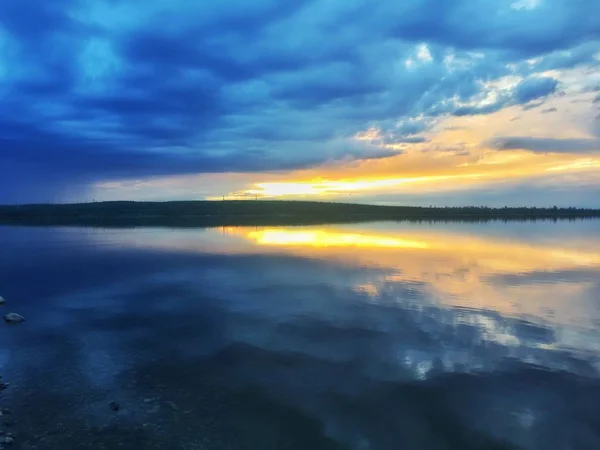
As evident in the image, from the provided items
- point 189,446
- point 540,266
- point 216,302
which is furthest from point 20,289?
point 540,266

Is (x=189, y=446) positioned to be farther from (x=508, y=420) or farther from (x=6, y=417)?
(x=508, y=420)

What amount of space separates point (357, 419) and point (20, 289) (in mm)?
26233

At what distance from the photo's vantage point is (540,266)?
125 feet

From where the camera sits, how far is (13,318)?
20922 millimetres

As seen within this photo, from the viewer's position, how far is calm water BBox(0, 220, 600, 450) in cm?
1092

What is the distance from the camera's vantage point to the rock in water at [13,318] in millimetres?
20828

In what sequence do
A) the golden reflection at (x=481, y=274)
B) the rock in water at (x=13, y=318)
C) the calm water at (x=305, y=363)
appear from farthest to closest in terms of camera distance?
1. the golden reflection at (x=481, y=274)
2. the rock in water at (x=13, y=318)
3. the calm water at (x=305, y=363)

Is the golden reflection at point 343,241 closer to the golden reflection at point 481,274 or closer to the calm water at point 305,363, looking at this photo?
the golden reflection at point 481,274

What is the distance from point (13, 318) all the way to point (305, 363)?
14309 mm

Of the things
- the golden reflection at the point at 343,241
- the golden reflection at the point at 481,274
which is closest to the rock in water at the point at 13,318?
the golden reflection at the point at 481,274

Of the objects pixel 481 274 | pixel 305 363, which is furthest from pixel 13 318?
pixel 481 274

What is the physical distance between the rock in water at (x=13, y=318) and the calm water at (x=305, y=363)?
477 millimetres

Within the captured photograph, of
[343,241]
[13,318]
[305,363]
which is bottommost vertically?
[305,363]

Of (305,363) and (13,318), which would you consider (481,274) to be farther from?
(13,318)
